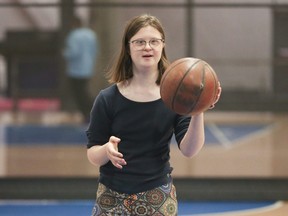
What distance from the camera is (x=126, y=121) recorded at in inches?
109

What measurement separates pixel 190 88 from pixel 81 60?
4.46 m

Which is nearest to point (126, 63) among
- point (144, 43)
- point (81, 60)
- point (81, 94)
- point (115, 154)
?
point (144, 43)

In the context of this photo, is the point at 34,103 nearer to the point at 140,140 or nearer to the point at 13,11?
the point at 13,11

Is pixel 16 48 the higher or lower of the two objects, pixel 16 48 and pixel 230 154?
the higher

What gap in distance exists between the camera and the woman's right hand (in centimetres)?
254

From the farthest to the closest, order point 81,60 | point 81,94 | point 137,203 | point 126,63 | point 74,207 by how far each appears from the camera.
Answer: point 81,60 < point 81,94 < point 74,207 < point 126,63 < point 137,203

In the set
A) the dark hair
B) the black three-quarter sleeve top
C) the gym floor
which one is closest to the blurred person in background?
the gym floor

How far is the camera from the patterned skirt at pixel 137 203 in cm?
273

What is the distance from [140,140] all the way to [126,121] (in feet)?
0.33

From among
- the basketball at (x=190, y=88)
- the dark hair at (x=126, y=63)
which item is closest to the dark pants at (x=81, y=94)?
the dark hair at (x=126, y=63)

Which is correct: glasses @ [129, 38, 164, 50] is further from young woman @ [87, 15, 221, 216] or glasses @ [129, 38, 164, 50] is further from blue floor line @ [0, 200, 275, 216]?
blue floor line @ [0, 200, 275, 216]

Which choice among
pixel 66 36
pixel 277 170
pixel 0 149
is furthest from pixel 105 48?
pixel 277 170

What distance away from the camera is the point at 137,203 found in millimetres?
2730

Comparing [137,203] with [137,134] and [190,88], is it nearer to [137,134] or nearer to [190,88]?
[137,134]
